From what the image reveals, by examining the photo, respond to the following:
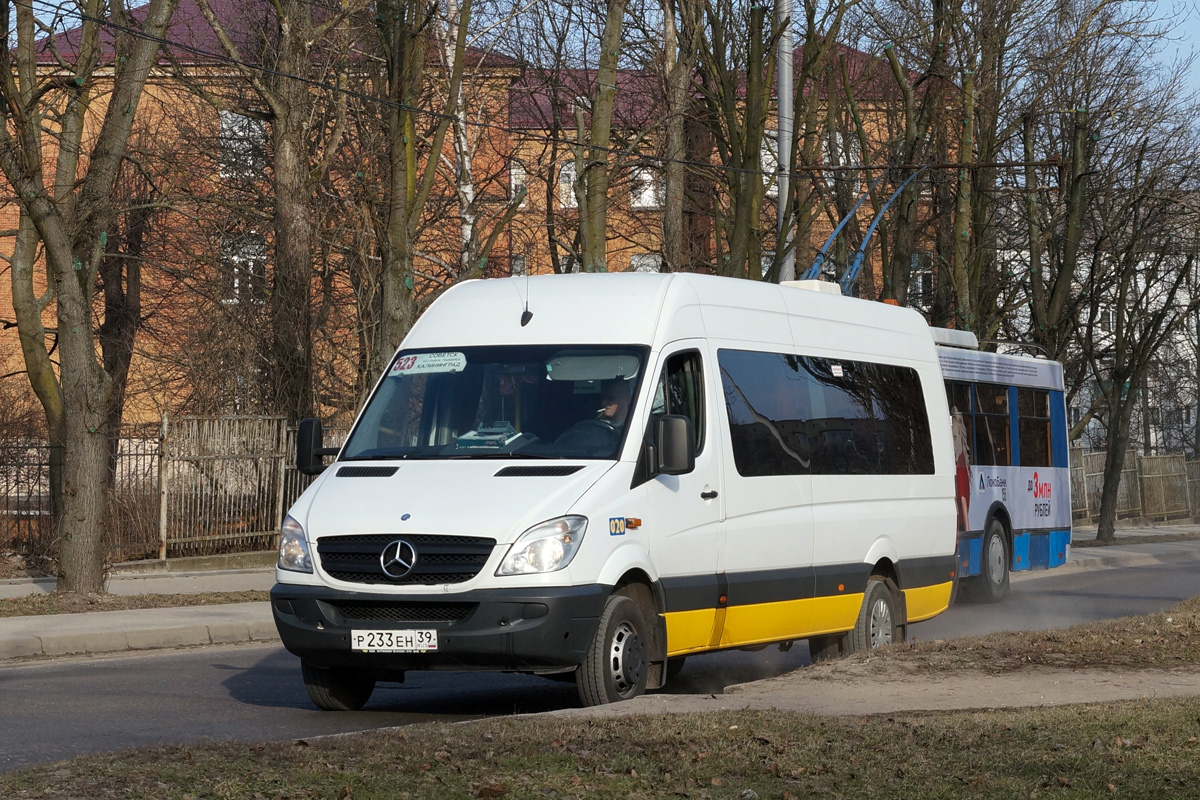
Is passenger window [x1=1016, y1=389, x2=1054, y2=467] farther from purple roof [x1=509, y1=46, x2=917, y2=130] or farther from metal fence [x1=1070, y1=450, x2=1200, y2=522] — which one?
metal fence [x1=1070, y1=450, x2=1200, y2=522]

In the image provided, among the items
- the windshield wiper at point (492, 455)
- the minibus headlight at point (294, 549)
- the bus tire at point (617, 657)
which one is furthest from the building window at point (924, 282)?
the minibus headlight at point (294, 549)

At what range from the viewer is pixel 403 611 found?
8.52 metres

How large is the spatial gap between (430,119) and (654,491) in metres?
22.8

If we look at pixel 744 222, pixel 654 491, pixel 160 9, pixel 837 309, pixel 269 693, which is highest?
pixel 160 9

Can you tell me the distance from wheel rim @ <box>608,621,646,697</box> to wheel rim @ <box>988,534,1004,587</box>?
10.9 metres

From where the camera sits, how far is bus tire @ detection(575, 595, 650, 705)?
856cm

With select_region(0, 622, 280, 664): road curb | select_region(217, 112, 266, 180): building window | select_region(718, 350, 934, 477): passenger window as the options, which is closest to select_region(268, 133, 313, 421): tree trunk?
select_region(217, 112, 266, 180): building window

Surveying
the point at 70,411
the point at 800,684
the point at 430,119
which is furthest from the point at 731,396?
→ the point at 430,119

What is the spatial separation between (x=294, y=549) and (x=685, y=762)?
126 inches

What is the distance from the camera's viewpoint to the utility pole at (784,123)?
22391 mm

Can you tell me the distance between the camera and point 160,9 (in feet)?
55.5

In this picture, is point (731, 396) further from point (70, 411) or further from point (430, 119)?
point (430, 119)

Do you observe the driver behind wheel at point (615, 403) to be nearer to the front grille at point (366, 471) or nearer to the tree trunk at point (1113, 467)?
the front grille at point (366, 471)

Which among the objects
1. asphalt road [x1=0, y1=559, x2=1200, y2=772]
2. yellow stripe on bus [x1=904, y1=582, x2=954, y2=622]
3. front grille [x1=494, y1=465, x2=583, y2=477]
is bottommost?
asphalt road [x1=0, y1=559, x2=1200, y2=772]
